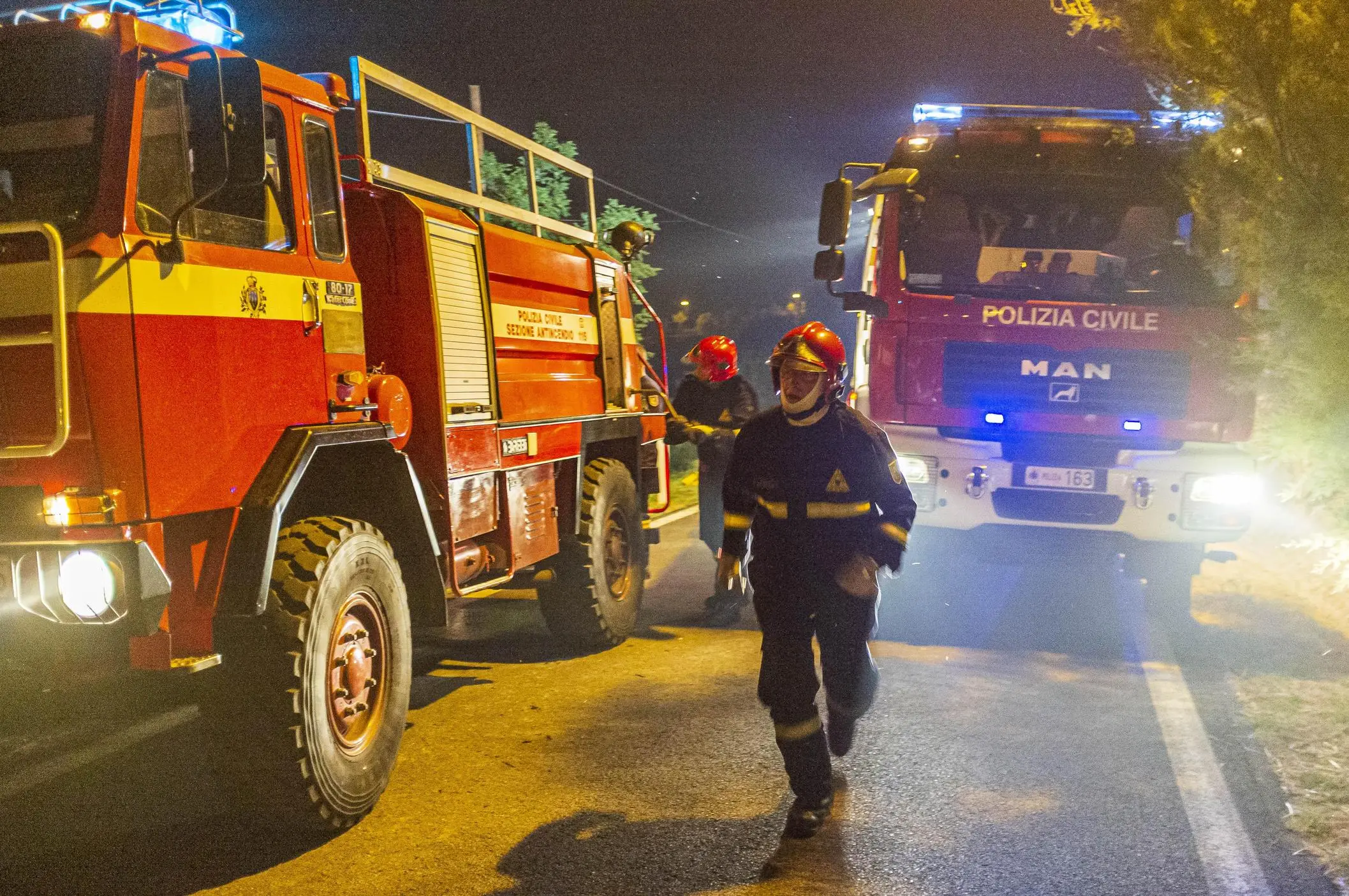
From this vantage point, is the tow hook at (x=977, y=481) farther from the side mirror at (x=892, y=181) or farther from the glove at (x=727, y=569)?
the glove at (x=727, y=569)

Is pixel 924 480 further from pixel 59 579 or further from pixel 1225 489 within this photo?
pixel 59 579

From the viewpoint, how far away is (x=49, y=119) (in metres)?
3.74

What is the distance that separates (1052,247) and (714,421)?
8.50 feet

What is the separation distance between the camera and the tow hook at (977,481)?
25.2 ft

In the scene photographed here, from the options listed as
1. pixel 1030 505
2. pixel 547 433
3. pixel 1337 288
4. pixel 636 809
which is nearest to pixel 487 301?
pixel 547 433

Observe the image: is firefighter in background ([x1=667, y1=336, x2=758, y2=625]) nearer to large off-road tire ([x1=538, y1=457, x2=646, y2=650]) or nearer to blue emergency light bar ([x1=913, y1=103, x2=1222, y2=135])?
large off-road tire ([x1=538, y1=457, x2=646, y2=650])

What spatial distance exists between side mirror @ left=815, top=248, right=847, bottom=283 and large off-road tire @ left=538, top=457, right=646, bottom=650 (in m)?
1.88

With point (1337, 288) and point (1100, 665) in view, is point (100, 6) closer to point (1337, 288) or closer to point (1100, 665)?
point (1100, 665)

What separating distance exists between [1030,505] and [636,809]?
4233mm

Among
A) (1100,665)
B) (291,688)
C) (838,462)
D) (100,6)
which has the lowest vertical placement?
(1100,665)

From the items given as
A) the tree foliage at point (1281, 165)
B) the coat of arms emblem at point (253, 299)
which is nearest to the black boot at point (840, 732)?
the coat of arms emblem at point (253, 299)

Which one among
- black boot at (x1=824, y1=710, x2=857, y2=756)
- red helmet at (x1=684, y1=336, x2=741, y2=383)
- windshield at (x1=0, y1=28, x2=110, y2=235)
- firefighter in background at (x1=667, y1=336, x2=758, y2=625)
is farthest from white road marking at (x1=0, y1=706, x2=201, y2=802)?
red helmet at (x1=684, y1=336, x2=741, y2=383)

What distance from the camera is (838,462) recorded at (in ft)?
13.9

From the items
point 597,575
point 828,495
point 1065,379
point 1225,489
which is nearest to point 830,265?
point 1065,379
